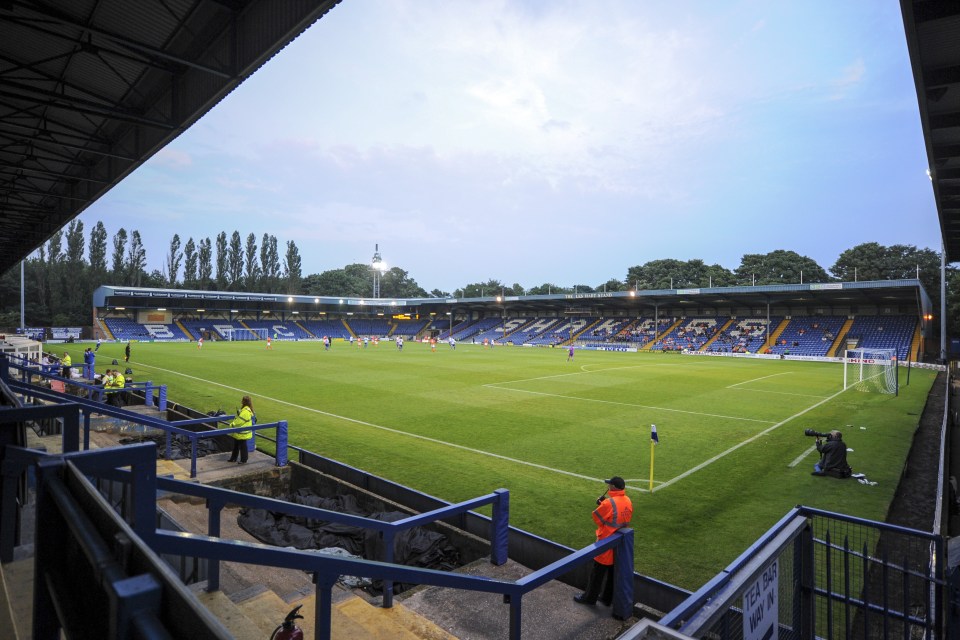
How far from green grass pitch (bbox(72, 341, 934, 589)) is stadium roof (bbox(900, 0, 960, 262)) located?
7569 mm

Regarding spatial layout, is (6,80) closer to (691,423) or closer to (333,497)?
(333,497)

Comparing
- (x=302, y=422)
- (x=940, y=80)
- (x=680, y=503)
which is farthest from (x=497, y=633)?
(x=302, y=422)

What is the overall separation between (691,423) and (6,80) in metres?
20.0

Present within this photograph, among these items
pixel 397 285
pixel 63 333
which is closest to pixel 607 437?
pixel 63 333

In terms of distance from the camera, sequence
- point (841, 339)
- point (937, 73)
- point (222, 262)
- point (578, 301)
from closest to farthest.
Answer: point (937, 73)
point (841, 339)
point (578, 301)
point (222, 262)

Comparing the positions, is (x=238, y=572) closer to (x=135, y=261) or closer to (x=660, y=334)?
(x=660, y=334)

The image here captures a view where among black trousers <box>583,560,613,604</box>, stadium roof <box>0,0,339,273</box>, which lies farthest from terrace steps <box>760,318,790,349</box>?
stadium roof <box>0,0,339,273</box>

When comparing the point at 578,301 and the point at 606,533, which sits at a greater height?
the point at 578,301

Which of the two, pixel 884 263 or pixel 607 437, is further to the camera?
pixel 884 263

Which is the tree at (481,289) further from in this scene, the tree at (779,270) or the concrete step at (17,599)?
the concrete step at (17,599)

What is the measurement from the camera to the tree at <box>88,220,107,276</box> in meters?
91.2

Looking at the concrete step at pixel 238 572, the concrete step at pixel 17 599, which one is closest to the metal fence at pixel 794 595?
the concrete step at pixel 17 599

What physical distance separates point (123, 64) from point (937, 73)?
550 inches

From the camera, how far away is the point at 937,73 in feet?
27.7
